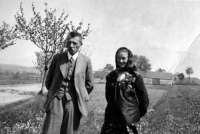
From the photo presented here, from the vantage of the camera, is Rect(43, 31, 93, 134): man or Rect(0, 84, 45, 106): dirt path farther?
Rect(0, 84, 45, 106): dirt path

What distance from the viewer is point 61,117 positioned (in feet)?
10.4

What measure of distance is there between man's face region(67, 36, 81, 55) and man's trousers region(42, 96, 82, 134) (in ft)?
2.64

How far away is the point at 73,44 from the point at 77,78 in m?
0.58

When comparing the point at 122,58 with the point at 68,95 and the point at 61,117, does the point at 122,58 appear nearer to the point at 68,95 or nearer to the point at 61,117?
the point at 68,95

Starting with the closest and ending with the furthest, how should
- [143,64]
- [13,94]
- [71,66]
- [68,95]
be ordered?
1. [68,95]
2. [71,66]
3. [13,94]
4. [143,64]

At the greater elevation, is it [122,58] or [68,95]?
[122,58]

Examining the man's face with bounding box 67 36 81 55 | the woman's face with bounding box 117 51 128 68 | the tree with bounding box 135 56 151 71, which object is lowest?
the woman's face with bounding box 117 51 128 68

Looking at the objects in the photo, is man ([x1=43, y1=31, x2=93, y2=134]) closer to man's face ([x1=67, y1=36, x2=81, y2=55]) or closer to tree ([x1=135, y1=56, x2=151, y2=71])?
man's face ([x1=67, y1=36, x2=81, y2=55])

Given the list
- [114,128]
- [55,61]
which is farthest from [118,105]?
[55,61]

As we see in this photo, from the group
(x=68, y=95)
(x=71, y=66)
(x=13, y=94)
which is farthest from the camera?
(x=13, y=94)

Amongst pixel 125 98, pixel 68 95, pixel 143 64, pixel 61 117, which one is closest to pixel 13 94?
pixel 61 117

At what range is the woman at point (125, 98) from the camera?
3.13 m

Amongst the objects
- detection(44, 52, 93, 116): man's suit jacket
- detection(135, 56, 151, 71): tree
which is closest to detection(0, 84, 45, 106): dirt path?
detection(44, 52, 93, 116): man's suit jacket

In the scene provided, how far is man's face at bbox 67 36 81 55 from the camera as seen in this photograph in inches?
126
